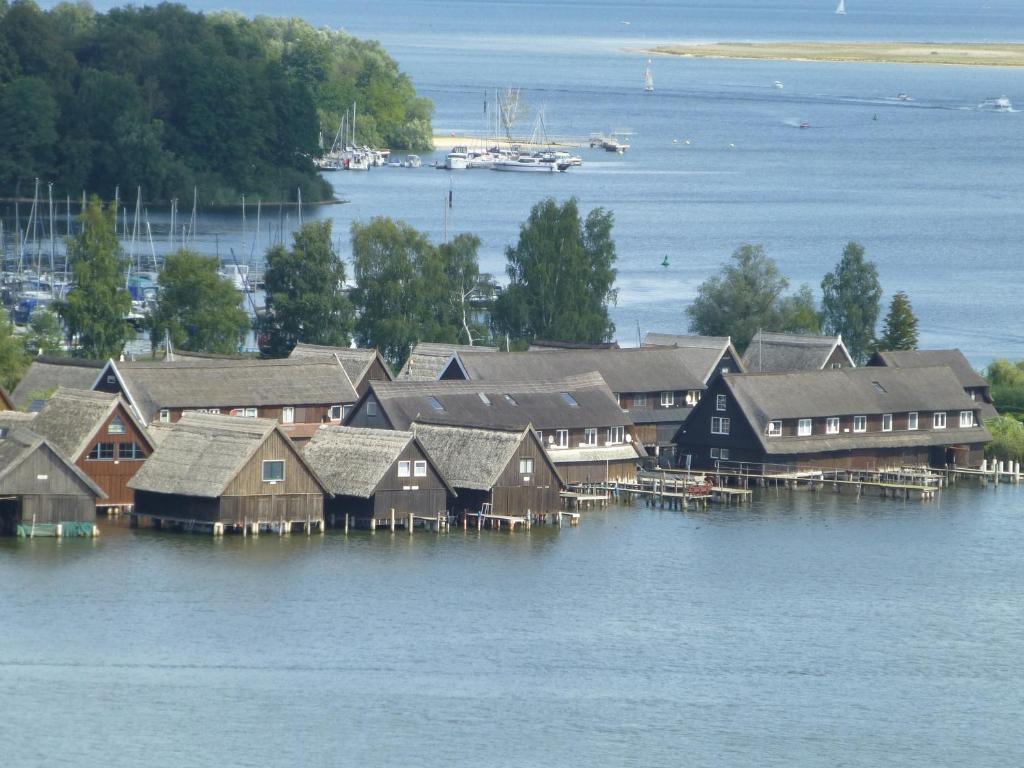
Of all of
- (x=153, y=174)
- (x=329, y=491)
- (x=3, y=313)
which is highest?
(x=153, y=174)

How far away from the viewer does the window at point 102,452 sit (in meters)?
59.2

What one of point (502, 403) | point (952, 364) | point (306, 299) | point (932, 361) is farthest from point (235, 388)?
point (952, 364)

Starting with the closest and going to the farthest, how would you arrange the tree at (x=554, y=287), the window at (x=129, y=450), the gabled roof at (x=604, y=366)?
the window at (x=129, y=450) → the gabled roof at (x=604, y=366) → the tree at (x=554, y=287)

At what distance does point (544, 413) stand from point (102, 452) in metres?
12.5

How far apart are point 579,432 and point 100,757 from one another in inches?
1074

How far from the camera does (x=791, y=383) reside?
6975cm

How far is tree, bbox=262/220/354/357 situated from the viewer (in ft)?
265

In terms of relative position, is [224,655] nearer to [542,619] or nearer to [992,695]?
[542,619]

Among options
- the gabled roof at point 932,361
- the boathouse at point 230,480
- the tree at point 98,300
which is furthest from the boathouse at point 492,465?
the tree at point 98,300

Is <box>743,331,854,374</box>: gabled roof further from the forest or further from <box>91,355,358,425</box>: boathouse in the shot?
the forest

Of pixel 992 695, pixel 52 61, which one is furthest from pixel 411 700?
pixel 52 61

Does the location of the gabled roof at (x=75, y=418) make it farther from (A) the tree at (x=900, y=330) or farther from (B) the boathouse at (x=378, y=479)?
(A) the tree at (x=900, y=330)

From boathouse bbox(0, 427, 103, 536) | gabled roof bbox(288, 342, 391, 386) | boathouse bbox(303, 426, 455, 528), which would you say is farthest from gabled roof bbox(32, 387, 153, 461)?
gabled roof bbox(288, 342, 391, 386)

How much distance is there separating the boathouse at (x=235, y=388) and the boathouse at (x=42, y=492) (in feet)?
20.7
